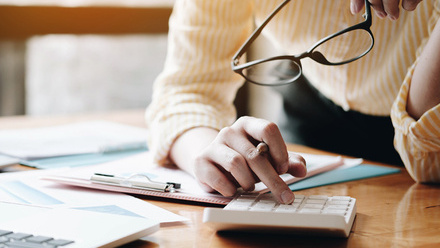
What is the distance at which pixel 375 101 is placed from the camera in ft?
3.94

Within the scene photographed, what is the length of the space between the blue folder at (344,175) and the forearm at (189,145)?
171 mm

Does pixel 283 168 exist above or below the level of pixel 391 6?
below

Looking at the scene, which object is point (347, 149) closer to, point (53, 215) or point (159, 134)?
Answer: point (159, 134)

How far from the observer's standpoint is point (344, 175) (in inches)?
37.8

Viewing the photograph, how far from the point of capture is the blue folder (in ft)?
2.90

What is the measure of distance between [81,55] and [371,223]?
6.21ft

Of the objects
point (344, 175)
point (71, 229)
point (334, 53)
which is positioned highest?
point (334, 53)

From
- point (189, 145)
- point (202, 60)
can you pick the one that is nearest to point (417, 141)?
→ point (189, 145)

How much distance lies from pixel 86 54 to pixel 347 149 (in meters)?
1.36

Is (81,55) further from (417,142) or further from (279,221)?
(279,221)

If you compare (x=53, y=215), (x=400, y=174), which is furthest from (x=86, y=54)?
(x=53, y=215)

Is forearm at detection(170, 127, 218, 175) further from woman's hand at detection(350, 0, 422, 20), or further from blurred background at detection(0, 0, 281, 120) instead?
blurred background at detection(0, 0, 281, 120)

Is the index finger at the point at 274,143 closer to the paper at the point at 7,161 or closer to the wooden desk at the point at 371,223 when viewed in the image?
the wooden desk at the point at 371,223

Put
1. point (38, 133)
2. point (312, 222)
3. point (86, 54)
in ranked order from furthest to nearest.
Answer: point (86, 54)
point (38, 133)
point (312, 222)
